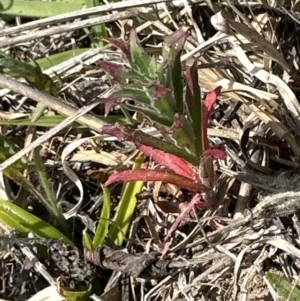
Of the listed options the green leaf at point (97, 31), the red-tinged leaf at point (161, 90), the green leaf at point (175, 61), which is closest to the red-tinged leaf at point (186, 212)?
the green leaf at point (175, 61)

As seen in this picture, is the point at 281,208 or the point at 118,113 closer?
the point at 281,208

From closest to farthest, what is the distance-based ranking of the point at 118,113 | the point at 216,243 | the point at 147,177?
1. the point at 147,177
2. the point at 216,243
3. the point at 118,113

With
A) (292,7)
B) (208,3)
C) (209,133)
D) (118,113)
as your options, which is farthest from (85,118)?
(292,7)

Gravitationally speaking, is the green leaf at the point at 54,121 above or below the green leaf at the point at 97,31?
below

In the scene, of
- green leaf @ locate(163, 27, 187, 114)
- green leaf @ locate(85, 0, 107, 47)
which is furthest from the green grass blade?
green leaf @ locate(163, 27, 187, 114)

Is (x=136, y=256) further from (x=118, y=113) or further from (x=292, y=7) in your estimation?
(x=292, y=7)

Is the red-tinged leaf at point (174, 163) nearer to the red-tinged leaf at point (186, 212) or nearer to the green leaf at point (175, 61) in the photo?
the red-tinged leaf at point (186, 212)

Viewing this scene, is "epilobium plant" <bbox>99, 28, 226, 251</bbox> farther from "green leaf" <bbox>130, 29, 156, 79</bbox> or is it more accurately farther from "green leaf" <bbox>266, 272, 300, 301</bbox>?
"green leaf" <bbox>266, 272, 300, 301</bbox>

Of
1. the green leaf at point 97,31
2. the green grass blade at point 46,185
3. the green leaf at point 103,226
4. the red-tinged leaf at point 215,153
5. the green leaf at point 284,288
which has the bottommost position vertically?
the green leaf at point 284,288

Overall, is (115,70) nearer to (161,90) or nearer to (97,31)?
(161,90)
